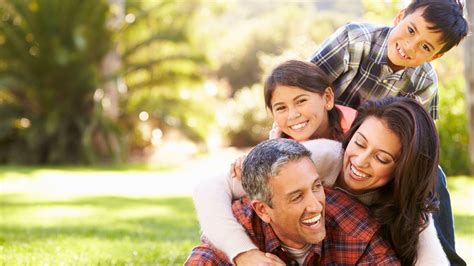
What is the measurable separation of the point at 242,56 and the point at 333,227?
28.8 meters

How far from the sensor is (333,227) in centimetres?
334

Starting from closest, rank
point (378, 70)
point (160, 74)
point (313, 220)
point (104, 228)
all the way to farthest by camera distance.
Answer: point (313, 220)
point (378, 70)
point (104, 228)
point (160, 74)

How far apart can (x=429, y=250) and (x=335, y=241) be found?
0.42m

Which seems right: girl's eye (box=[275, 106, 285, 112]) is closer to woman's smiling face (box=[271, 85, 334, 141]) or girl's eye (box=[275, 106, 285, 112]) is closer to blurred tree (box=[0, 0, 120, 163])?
woman's smiling face (box=[271, 85, 334, 141])

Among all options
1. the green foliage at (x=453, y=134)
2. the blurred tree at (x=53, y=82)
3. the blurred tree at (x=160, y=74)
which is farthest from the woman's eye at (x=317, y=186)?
the blurred tree at (x=160, y=74)

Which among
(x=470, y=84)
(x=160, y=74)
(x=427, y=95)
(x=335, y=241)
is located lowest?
(x=160, y=74)

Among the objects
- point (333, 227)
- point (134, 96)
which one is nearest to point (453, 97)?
point (134, 96)

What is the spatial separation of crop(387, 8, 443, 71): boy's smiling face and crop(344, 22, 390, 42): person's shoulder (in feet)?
0.73

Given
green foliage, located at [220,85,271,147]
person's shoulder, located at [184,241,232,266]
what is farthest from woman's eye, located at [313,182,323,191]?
green foliage, located at [220,85,271,147]

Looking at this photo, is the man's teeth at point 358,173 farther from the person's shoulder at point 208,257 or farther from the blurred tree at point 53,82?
the blurred tree at point 53,82

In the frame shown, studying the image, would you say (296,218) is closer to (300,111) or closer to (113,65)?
(300,111)

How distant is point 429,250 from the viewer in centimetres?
332

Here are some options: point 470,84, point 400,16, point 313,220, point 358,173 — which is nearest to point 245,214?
point 313,220

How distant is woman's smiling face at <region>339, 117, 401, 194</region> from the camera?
3.30m
